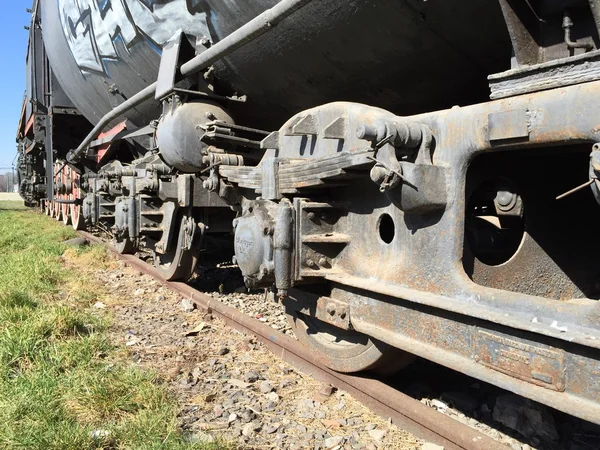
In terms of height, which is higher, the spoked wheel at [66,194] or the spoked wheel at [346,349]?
the spoked wheel at [66,194]

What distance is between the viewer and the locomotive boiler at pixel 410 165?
58.8 inches

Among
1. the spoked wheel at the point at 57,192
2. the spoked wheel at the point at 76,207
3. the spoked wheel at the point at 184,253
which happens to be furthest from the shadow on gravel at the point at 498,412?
the spoked wheel at the point at 57,192

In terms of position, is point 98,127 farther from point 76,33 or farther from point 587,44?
point 587,44

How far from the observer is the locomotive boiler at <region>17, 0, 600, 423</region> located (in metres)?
1.49

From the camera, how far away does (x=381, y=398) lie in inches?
93.2

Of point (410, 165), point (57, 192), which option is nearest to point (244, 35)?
point (410, 165)

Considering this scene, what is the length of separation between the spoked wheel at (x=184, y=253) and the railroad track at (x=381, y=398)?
1.12m

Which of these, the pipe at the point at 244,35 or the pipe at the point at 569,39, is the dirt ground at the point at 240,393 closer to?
Result: the pipe at the point at 569,39

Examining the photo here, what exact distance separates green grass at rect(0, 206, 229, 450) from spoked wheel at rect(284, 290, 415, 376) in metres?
0.82

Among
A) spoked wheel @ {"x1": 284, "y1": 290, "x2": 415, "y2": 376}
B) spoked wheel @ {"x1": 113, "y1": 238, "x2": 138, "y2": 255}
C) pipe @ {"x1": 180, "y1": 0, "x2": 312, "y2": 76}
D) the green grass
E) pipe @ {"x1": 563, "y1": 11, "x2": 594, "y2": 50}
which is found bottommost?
the green grass

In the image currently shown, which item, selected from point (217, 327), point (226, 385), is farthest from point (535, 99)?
point (217, 327)

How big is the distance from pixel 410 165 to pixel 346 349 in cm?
120

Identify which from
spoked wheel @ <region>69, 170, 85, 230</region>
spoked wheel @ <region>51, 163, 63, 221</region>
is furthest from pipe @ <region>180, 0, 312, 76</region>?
spoked wheel @ <region>51, 163, 63, 221</region>

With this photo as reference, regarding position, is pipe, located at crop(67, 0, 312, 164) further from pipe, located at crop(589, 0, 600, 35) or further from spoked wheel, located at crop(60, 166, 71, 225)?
spoked wheel, located at crop(60, 166, 71, 225)
